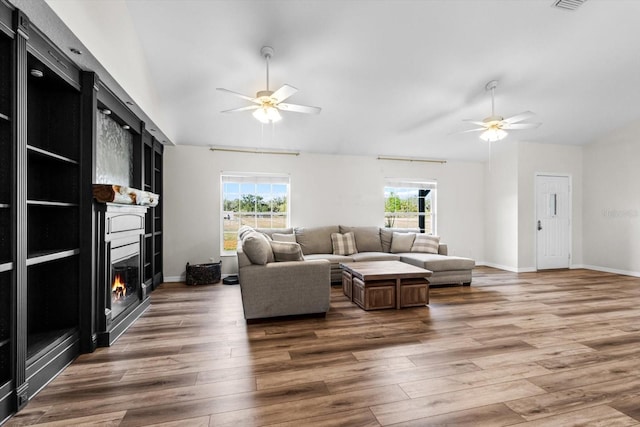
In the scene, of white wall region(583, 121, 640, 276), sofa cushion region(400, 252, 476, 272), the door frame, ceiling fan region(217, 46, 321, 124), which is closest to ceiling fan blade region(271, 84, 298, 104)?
ceiling fan region(217, 46, 321, 124)

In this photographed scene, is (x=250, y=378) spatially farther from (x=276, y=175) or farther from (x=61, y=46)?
(x=276, y=175)

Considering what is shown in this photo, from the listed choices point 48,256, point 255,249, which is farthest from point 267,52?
point 48,256

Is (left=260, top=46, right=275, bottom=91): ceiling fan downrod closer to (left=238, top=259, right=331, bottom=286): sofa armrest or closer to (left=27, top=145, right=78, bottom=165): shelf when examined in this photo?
(left=27, top=145, right=78, bottom=165): shelf

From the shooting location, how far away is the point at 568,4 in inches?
120

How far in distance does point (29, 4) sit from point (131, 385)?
2382mm

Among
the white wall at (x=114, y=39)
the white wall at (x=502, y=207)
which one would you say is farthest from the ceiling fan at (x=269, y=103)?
the white wall at (x=502, y=207)

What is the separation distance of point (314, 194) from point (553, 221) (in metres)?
5.04

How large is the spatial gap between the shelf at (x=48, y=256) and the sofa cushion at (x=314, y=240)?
343 centimetres

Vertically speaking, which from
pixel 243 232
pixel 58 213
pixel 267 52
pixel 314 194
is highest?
pixel 267 52

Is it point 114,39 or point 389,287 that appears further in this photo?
point 389,287

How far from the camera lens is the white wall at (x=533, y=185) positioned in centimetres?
600

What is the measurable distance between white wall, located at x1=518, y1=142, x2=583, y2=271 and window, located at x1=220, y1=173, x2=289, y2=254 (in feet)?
15.4

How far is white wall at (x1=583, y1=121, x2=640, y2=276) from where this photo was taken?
5.59 metres

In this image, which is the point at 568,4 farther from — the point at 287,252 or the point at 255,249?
the point at 255,249
